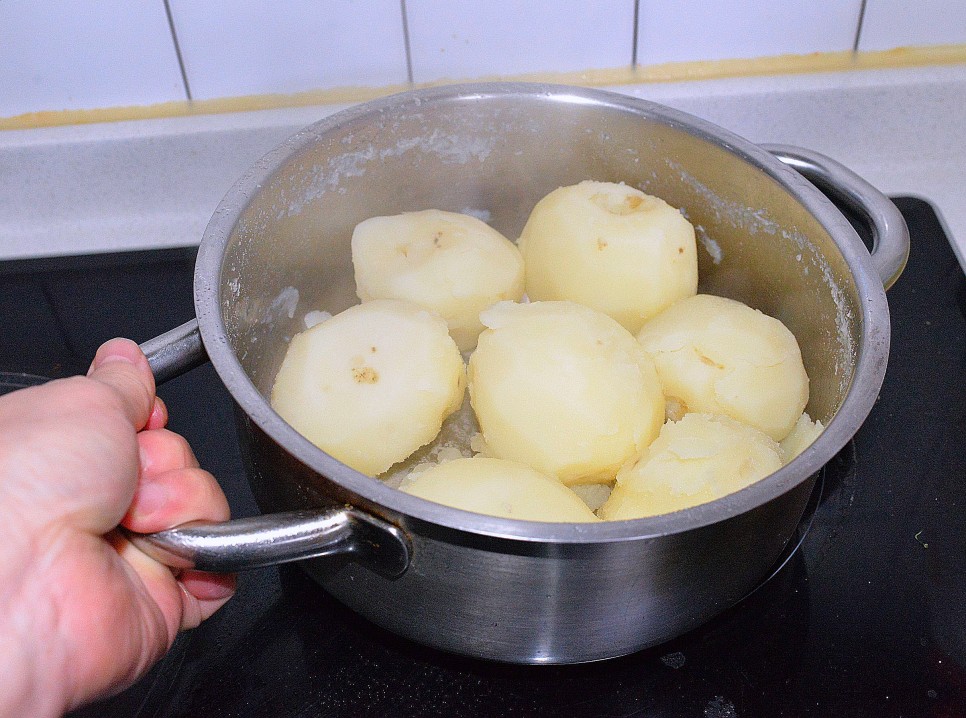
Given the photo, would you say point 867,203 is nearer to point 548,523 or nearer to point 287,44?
point 548,523

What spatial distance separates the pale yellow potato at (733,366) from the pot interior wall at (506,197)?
0.12 ft

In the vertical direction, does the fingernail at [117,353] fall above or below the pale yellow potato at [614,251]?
above

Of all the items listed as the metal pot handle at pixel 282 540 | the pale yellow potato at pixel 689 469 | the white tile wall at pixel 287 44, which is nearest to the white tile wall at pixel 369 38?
the white tile wall at pixel 287 44

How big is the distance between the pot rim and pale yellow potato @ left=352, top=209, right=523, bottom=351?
0.11 meters

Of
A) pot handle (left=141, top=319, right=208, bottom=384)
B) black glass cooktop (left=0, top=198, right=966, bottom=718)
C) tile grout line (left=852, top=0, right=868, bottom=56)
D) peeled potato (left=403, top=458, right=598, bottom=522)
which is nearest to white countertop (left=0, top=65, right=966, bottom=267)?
tile grout line (left=852, top=0, right=868, bottom=56)

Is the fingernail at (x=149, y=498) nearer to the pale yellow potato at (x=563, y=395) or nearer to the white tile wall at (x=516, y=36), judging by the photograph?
the pale yellow potato at (x=563, y=395)

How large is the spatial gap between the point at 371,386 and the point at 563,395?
0.16 meters

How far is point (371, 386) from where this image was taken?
2.34 ft

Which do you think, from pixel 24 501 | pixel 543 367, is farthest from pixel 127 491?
pixel 543 367

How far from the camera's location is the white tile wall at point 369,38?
101 cm

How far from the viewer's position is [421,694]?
2.24ft

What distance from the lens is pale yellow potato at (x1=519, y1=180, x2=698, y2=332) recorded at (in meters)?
0.82

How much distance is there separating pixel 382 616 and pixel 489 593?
12cm

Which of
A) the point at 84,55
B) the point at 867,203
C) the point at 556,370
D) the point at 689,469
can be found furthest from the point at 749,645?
the point at 84,55
